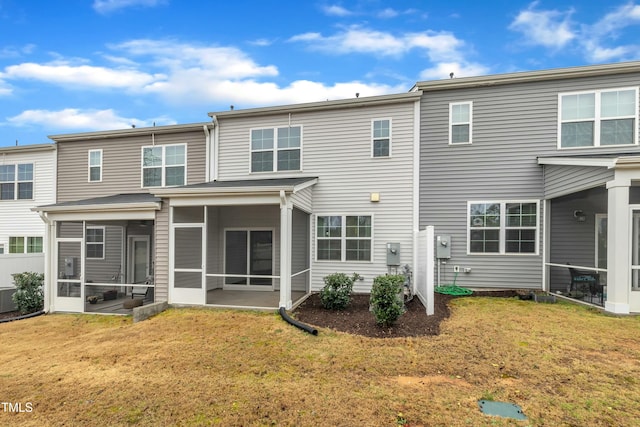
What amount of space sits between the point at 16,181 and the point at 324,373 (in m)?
15.8

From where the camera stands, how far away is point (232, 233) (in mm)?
11172

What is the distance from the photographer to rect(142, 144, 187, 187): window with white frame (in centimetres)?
1152

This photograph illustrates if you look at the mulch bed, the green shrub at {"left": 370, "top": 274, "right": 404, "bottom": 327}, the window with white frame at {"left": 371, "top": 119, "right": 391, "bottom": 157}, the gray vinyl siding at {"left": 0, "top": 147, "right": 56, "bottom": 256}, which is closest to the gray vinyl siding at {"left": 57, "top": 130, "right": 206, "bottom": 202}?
the gray vinyl siding at {"left": 0, "top": 147, "right": 56, "bottom": 256}

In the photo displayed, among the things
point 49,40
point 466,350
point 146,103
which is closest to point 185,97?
point 146,103

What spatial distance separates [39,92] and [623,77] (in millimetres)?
23581

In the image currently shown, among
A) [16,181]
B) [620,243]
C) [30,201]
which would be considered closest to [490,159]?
[620,243]

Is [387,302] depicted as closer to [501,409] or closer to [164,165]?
[501,409]

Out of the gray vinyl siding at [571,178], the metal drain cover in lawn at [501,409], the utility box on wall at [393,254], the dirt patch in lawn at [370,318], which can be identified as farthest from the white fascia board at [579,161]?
the metal drain cover in lawn at [501,409]

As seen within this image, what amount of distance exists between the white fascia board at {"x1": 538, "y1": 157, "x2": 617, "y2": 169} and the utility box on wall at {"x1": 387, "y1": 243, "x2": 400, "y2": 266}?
4.63 m

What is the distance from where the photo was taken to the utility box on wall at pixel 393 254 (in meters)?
9.61

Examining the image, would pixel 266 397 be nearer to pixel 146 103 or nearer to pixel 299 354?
pixel 299 354

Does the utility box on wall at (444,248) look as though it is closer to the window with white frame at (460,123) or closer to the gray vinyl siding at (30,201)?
the window with white frame at (460,123)

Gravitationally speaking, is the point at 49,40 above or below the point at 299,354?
above

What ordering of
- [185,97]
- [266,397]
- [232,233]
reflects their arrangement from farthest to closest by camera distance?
[185,97], [232,233], [266,397]
